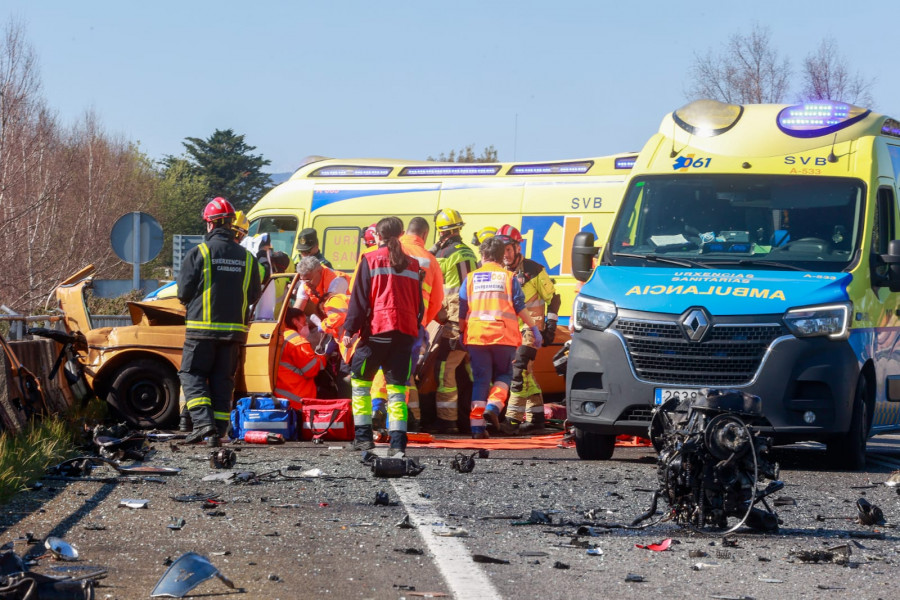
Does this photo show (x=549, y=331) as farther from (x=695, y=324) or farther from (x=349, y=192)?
(x=349, y=192)

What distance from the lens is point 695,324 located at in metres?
9.84

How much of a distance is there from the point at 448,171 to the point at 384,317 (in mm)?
7541

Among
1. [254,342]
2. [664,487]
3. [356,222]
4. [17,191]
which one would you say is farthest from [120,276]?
[664,487]

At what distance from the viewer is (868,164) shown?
10758 mm

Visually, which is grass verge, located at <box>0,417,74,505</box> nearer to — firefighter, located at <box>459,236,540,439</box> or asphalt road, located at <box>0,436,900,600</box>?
asphalt road, located at <box>0,436,900,600</box>

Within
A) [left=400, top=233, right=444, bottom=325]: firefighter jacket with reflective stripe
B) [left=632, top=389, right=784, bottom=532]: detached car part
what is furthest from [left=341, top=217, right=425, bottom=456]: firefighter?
[left=632, top=389, right=784, bottom=532]: detached car part

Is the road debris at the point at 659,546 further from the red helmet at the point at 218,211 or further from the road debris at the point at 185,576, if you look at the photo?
the red helmet at the point at 218,211

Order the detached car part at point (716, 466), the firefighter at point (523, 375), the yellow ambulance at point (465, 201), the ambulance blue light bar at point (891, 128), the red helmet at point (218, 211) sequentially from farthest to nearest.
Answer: the yellow ambulance at point (465, 201) < the firefighter at point (523, 375) < the red helmet at point (218, 211) < the ambulance blue light bar at point (891, 128) < the detached car part at point (716, 466)

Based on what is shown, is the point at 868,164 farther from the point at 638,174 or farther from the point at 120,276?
the point at 120,276

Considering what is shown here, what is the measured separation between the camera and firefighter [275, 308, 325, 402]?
40.6 feet

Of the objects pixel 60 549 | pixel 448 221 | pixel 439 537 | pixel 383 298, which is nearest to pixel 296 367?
pixel 383 298

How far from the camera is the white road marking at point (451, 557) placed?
17.7ft

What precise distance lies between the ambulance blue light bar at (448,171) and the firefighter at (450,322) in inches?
138

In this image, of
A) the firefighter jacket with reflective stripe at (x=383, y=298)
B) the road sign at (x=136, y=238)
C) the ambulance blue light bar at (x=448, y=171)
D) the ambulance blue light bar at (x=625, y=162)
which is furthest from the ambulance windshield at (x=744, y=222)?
the road sign at (x=136, y=238)
